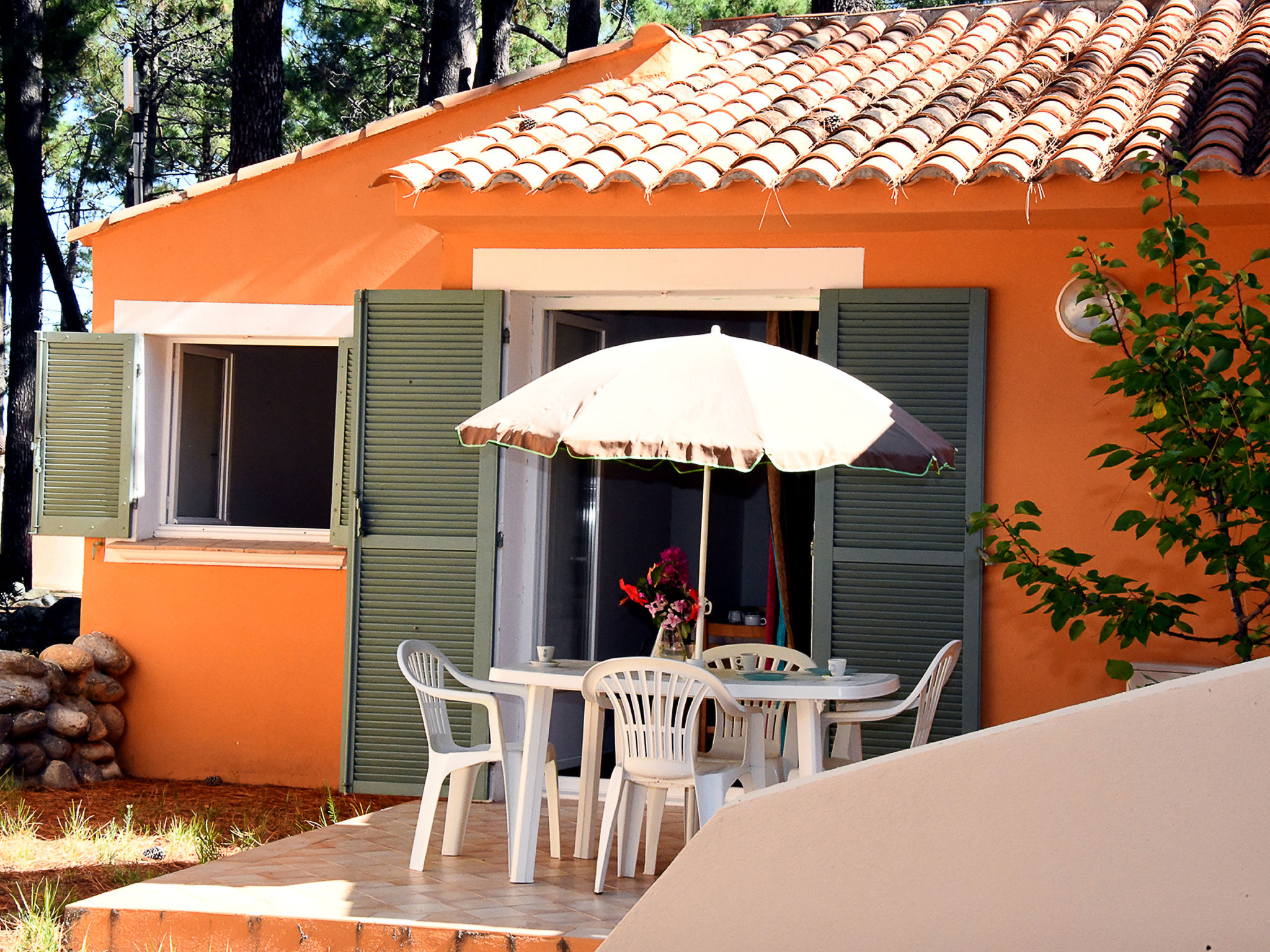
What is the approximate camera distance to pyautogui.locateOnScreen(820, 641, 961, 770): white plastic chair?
524 centimetres

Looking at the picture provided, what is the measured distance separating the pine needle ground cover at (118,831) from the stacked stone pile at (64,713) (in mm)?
147

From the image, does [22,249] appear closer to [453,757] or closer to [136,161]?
[136,161]

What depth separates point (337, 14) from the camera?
1622cm

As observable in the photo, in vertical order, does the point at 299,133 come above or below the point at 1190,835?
above

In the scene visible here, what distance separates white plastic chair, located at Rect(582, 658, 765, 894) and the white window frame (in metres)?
3.72

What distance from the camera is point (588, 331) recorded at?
315 inches

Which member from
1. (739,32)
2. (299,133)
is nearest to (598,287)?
(739,32)

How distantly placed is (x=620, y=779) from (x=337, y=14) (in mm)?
13519

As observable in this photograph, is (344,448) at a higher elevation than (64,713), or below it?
higher

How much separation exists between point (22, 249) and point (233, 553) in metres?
9.25

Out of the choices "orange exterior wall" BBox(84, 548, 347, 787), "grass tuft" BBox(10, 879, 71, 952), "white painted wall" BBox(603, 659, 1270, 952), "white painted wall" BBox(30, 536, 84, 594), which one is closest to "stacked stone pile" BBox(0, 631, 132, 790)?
"orange exterior wall" BBox(84, 548, 347, 787)

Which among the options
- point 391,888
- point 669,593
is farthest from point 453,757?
point 669,593

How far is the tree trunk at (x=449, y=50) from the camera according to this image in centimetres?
1247

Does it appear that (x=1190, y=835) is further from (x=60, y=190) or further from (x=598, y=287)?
(x=60, y=190)
